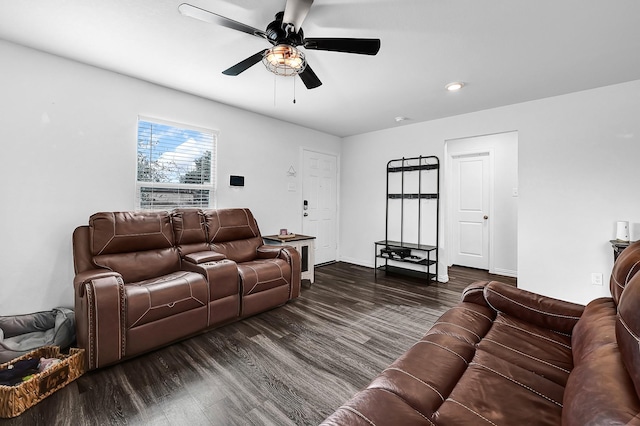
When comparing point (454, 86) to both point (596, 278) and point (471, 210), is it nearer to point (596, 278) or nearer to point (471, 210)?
point (596, 278)

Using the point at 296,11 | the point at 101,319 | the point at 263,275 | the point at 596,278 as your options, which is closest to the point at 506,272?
the point at 596,278

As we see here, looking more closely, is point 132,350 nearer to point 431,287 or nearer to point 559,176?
point 431,287

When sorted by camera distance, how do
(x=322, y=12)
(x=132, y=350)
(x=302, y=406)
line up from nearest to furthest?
(x=302, y=406)
(x=322, y=12)
(x=132, y=350)

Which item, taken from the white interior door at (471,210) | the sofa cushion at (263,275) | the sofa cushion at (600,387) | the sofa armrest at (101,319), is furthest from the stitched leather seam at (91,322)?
the white interior door at (471,210)

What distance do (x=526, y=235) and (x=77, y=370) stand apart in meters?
4.82

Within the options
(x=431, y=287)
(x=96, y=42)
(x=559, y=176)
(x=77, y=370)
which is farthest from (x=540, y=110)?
(x=77, y=370)

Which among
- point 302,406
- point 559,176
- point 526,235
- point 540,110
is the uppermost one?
point 540,110

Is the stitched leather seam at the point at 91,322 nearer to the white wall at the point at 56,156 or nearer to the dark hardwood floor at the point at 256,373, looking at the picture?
the dark hardwood floor at the point at 256,373

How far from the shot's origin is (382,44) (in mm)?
2299

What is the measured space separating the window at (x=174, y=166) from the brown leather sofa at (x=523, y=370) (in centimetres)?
319

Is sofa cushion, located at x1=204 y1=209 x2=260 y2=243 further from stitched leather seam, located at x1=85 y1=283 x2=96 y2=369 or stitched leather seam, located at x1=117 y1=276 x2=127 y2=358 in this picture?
stitched leather seam, located at x1=85 y1=283 x2=96 y2=369

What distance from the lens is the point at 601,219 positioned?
308 centimetres

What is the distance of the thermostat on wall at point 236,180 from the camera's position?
12.8 ft

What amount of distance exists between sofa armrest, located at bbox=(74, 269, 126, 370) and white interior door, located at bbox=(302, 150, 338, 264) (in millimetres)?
Answer: 3165
